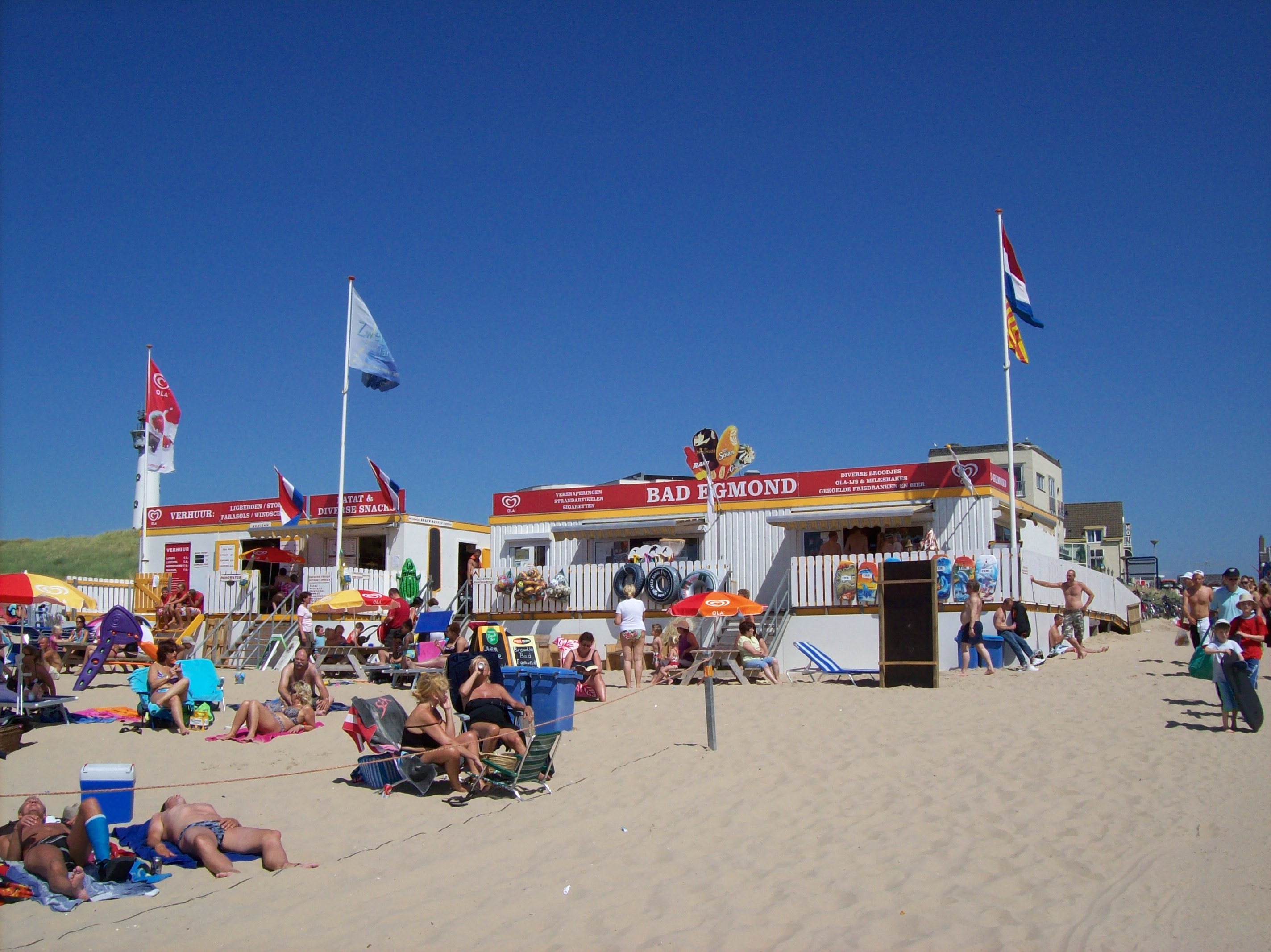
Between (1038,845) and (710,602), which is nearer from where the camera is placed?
(1038,845)

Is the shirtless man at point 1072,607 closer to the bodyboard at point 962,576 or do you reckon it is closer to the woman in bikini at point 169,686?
the bodyboard at point 962,576

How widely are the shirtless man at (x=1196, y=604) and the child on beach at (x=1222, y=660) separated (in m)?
2.75

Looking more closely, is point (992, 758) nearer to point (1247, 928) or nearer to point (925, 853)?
point (925, 853)

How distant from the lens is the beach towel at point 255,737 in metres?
10.1

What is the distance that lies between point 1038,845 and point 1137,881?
2.20 ft

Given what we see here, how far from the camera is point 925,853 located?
19.2 ft

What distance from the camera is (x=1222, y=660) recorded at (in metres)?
9.13

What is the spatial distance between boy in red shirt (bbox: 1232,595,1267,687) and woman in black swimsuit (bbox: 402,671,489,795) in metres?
6.92

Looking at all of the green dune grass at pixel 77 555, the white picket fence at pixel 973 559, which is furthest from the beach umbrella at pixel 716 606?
the green dune grass at pixel 77 555

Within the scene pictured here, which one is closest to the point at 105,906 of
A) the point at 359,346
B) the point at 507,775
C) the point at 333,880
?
the point at 333,880

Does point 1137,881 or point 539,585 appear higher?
Result: point 539,585

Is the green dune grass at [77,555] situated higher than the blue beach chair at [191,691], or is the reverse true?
the green dune grass at [77,555]

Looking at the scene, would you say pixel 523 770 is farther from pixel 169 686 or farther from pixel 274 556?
pixel 274 556

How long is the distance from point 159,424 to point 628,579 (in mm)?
12959
